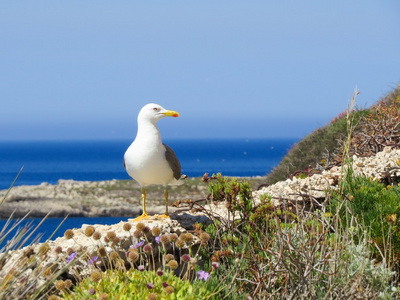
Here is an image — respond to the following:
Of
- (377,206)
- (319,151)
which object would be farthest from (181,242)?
(319,151)

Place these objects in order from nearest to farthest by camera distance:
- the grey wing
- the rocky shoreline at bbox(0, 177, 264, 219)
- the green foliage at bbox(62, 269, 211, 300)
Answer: the green foliage at bbox(62, 269, 211, 300)
the grey wing
the rocky shoreline at bbox(0, 177, 264, 219)

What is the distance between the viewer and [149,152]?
6.94 metres

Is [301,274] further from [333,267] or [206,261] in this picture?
[206,261]

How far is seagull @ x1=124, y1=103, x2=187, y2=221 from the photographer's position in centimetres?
695

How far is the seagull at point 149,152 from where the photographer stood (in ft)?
22.8

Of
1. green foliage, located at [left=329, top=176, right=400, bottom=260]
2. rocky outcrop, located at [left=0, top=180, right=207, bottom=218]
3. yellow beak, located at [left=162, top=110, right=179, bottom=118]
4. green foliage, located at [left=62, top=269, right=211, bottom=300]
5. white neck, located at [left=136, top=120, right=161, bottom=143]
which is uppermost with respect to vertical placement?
rocky outcrop, located at [left=0, top=180, right=207, bottom=218]

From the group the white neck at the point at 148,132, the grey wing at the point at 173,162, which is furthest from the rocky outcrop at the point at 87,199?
the white neck at the point at 148,132

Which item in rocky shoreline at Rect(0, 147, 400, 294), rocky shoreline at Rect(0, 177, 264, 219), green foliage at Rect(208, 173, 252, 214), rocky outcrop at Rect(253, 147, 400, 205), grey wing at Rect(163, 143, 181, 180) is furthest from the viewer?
rocky shoreline at Rect(0, 177, 264, 219)

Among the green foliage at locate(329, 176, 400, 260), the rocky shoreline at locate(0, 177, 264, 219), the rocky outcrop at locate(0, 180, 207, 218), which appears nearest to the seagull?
the green foliage at locate(329, 176, 400, 260)

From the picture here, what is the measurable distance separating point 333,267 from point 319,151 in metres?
13.2

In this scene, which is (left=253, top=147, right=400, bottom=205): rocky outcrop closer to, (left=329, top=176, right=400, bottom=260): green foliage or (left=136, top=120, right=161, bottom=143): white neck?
(left=329, top=176, right=400, bottom=260): green foliage

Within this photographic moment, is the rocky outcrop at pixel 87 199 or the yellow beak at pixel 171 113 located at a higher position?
the rocky outcrop at pixel 87 199

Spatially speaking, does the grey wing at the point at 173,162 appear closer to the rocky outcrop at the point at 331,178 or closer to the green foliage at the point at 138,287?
the rocky outcrop at the point at 331,178

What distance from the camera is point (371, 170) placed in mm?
9602
